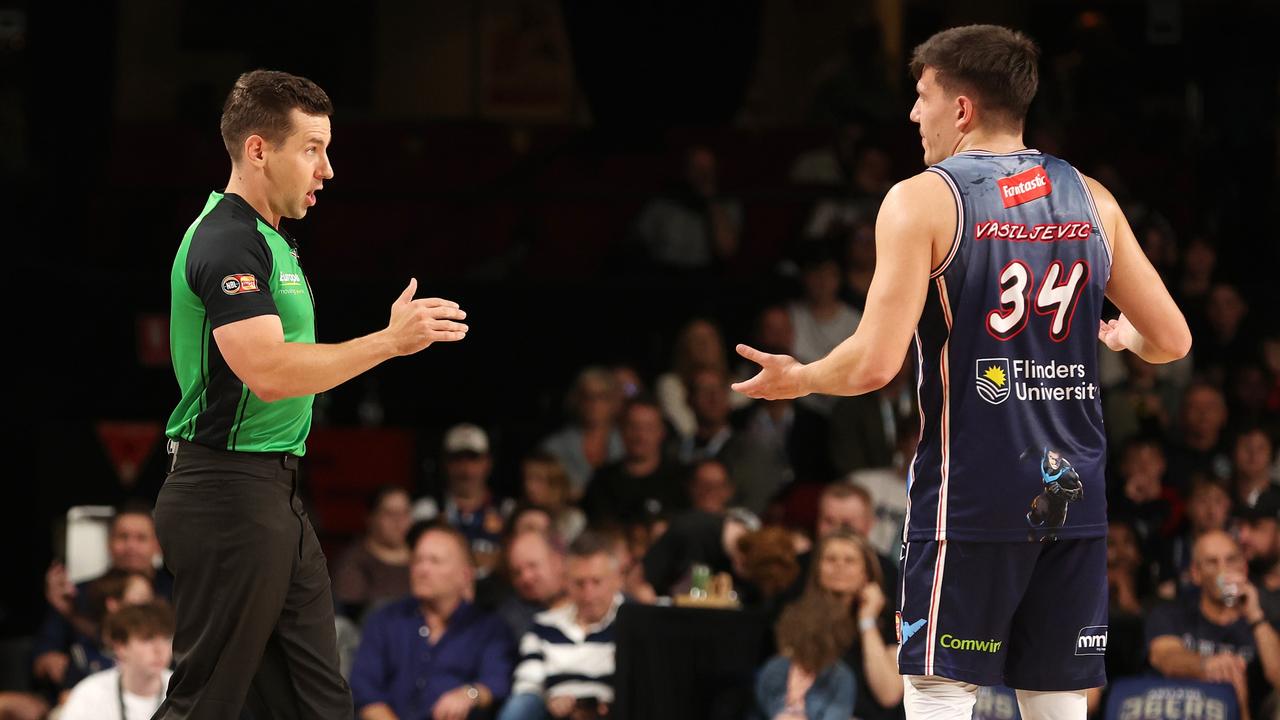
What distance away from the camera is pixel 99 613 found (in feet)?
25.0

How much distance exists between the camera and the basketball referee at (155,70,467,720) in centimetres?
370

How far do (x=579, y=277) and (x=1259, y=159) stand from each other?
5203mm

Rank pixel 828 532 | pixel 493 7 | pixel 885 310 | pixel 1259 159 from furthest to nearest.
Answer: pixel 493 7 → pixel 1259 159 → pixel 828 532 → pixel 885 310

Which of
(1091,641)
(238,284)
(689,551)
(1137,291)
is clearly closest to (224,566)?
(238,284)

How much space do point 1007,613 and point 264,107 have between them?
6.90 ft

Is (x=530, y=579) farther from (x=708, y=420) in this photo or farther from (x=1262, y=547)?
(x=1262, y=547)

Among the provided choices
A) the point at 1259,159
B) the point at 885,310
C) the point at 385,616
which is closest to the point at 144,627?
the point at 385,616

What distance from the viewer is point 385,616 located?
7891 mm

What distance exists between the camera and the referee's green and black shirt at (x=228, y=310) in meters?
3.74

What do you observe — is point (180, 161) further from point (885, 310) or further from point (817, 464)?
point (885, 310)

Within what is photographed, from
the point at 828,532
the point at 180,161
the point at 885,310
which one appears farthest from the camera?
the point at 180,161

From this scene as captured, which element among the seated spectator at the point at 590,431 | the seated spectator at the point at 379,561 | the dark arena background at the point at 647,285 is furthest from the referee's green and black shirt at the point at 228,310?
the seated spectator at the point at 590,431

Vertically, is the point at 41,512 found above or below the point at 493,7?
below

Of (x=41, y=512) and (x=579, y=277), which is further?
(x=579, y=277)
